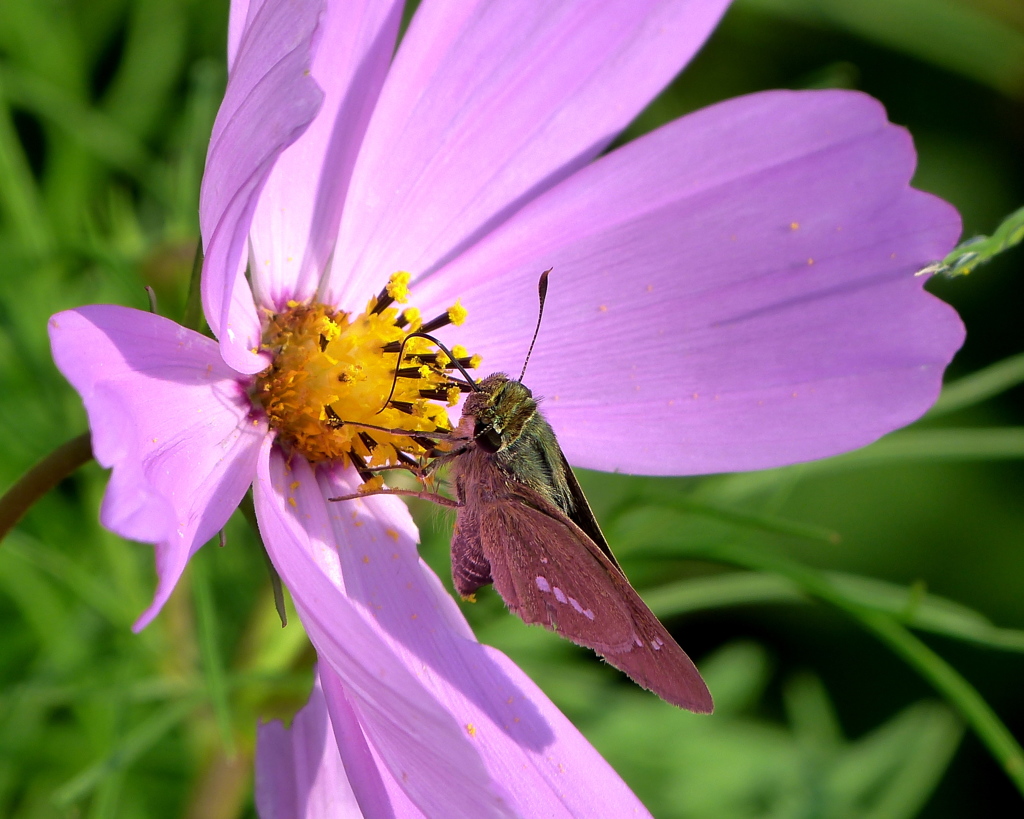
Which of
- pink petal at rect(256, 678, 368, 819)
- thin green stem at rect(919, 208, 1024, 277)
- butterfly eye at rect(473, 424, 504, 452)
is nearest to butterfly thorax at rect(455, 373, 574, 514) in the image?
butterfly eye at rect(473, 424, 504, 452)

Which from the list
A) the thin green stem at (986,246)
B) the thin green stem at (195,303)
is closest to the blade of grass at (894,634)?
the thin green stem at (986,246)

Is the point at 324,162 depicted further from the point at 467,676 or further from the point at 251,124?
the point at 467,676

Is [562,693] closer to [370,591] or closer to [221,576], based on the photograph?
[221,576]

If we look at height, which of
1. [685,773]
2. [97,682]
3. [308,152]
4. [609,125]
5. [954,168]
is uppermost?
[954,168]

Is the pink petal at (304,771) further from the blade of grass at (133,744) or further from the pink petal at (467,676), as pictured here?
the blade of grass at (133,744)

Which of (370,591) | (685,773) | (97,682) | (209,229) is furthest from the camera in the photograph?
(685,773)

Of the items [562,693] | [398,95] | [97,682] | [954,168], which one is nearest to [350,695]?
[398,95]
